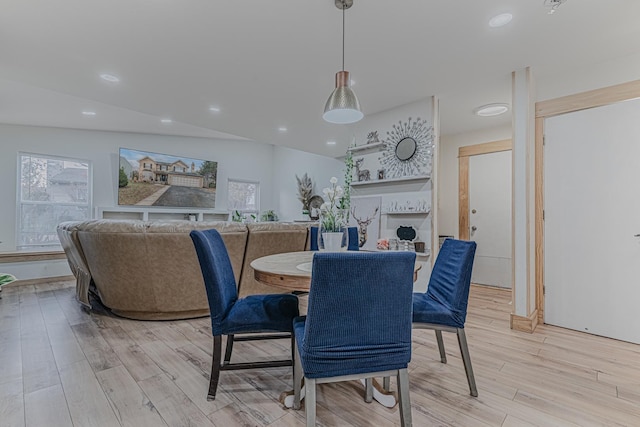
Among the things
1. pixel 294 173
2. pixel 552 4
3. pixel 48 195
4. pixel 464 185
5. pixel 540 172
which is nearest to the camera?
pixel 552 4

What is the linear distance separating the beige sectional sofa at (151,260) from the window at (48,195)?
3233mm

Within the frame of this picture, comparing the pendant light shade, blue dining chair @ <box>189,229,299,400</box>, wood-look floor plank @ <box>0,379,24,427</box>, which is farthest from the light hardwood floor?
the pendant light shade

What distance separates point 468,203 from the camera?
468 centimetres

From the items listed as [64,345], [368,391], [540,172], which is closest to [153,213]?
[64,345]

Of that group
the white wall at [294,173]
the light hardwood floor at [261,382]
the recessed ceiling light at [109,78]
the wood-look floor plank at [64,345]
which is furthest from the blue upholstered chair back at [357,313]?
the white wall at [294,173]

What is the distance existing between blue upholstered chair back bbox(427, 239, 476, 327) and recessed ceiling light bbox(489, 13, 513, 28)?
1.67m

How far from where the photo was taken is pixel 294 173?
8.07m

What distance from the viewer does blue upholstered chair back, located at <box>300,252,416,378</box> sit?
112 centimetres

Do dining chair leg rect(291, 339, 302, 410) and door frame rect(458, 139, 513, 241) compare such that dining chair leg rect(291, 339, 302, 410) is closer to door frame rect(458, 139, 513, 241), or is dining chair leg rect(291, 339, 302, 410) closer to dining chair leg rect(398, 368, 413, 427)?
dining chair leg rect(398, 368, 413, 427)

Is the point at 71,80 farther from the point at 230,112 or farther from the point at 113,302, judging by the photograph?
the point at 113,302

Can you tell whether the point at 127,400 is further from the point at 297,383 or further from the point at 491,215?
the point at 491,215

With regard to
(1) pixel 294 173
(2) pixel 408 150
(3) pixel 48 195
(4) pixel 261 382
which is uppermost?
(1) pixel 294 173

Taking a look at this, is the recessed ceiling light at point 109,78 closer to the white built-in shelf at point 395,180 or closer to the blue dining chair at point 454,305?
the white built-in shelf at point 395,180

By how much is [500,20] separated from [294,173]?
621cm
